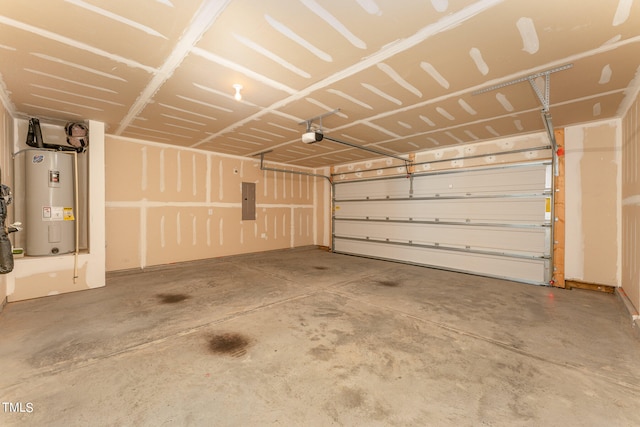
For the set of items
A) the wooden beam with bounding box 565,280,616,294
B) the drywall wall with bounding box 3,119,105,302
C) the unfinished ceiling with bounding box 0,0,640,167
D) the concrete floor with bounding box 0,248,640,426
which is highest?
the unfinished ceiling with bounding box 0,0,640,167

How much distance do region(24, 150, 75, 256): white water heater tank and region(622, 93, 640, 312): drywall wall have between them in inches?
290

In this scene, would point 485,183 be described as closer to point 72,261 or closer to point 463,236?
point 463,236

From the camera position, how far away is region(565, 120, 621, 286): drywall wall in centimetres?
391

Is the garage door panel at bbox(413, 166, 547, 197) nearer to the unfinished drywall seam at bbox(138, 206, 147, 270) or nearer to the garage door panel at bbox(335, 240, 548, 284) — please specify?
the garage door panel at bbox(335, 240, 548, 284)

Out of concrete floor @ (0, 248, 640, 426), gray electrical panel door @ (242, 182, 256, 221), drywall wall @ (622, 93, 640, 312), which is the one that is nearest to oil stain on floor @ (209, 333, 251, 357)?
concrete floor @ (0, 248, 640, 426)

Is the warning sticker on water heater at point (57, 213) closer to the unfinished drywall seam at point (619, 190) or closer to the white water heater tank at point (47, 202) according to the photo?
the white water heater tank at point (47, 202)

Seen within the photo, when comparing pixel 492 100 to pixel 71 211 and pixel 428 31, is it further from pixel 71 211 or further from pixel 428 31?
pixel 71 211

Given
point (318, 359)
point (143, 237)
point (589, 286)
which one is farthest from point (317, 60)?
point (589, 286)

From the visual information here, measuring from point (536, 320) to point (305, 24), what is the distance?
3.83 meters

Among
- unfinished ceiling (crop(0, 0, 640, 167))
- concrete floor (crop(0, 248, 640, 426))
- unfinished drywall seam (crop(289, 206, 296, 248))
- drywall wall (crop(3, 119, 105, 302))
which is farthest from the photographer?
unfinished drywall seam (crop(289, 206, 296, 248))

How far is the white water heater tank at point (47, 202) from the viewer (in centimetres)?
365

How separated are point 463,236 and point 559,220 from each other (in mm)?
1503

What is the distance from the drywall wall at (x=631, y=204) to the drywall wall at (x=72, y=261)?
7118 millimetres

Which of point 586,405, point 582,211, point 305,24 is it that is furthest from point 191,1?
point 582,211
